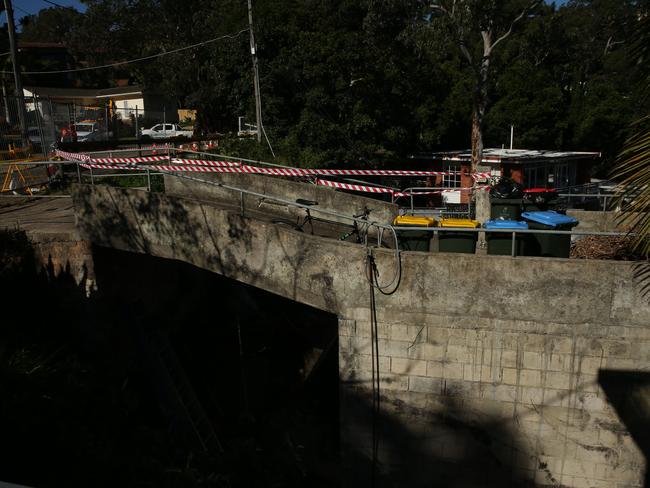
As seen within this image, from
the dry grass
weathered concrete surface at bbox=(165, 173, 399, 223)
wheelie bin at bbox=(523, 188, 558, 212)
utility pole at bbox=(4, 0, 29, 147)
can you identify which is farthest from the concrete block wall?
utility pole at bbox=(4, 0, 29, 147)

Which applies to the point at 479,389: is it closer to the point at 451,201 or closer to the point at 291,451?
the point at 291,451

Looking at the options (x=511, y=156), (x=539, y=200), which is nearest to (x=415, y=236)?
(x=539, y=200)

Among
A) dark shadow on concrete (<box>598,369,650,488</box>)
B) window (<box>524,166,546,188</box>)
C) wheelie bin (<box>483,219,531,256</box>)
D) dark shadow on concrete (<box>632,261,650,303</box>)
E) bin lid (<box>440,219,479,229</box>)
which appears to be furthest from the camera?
window (<box>524,166,546,188</box>)

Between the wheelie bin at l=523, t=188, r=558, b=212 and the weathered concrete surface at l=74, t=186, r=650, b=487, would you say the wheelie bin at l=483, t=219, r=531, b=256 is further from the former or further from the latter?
the wheelie bin at l=523, t=188, r=558, b=212

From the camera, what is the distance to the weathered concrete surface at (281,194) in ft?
38.0

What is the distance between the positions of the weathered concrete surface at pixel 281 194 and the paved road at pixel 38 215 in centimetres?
256

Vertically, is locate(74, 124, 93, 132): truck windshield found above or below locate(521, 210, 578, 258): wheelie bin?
above

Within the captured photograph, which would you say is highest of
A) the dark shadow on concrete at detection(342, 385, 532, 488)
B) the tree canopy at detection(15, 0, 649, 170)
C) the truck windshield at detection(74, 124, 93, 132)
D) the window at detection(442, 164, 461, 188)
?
the tree canopy at detection(15, 0, 649, 170)

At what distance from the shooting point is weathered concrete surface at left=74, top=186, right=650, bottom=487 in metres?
7.64

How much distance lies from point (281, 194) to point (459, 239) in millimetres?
5395

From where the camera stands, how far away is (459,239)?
28.8 ft

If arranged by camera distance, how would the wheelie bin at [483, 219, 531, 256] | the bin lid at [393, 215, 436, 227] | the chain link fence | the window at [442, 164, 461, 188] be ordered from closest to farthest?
1. the wheelie bin at [483, 219, 531, 256]
2. the bin lid at [393, 215, 436, 227]
3. the chain link fence
4. the window at [442, 164, 461, 188]

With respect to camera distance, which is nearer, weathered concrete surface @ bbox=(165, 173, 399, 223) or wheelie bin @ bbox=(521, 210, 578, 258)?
wheelie bin @ bbox=(521, 210, 578, 258)

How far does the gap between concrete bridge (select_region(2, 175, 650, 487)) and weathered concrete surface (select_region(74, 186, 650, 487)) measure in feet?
0.05
